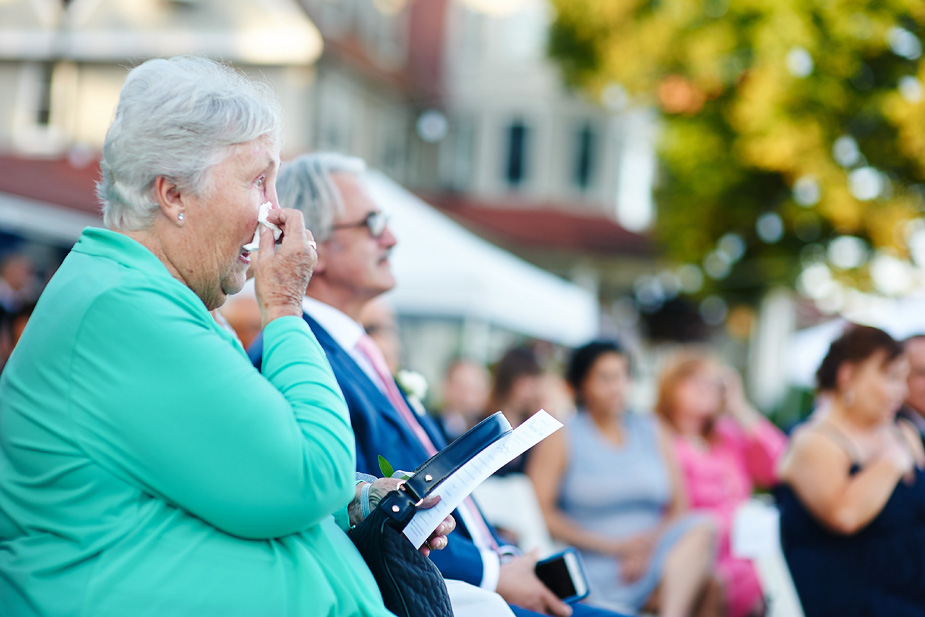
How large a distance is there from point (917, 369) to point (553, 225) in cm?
2399

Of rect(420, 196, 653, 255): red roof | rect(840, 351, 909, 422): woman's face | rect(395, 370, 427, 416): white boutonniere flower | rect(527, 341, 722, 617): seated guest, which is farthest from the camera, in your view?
rect(420, 196, 653, 255): red roof

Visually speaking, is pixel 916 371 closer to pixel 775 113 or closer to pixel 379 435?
pixel 379 435

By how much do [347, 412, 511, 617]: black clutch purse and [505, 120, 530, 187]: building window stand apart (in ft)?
90.9

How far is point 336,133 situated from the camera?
23.1 metres

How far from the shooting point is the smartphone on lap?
2.64m

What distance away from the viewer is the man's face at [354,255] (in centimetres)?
295

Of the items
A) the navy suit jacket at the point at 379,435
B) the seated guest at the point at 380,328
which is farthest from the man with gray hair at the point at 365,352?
the seated guest at the point at 380,328

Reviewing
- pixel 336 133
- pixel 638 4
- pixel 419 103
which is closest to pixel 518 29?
pixel 419 103

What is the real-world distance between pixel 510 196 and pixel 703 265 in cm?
1048

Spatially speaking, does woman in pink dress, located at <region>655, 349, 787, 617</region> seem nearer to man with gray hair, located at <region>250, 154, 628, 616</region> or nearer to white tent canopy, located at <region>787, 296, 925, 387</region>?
white tent canopy, located at <region>787, 296, 925, 387</region>

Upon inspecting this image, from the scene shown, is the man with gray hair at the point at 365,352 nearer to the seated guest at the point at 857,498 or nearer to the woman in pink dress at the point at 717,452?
the seated guest at the point at 857,498

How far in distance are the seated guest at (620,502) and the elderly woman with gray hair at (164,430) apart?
307 centimetres

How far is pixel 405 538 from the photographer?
1926 millimetres

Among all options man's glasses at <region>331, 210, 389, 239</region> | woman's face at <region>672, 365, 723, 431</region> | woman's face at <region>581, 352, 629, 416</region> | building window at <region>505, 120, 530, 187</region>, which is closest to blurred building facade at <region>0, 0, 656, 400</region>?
building window at <region>505, 120, 530, 187</region>
